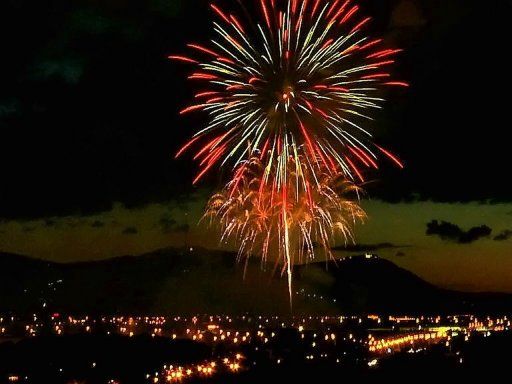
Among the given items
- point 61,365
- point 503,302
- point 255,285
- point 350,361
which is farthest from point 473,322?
point 503,302

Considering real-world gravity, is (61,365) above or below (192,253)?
below

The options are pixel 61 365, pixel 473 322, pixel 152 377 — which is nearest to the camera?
pixel 152 377

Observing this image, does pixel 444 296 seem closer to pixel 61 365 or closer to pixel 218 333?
pixel 218 333

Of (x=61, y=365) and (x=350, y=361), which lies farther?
(x=350, y=361)

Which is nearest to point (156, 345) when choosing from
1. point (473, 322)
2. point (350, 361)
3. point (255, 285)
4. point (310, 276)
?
point (350, 361)

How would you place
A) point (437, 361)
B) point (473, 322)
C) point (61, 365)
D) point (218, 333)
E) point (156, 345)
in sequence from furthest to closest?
point (473, 322), point (218, 333), point (156, 345), point (437, 361), point (61, 365)

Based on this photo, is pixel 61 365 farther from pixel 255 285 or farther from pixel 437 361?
pixel 255 285
